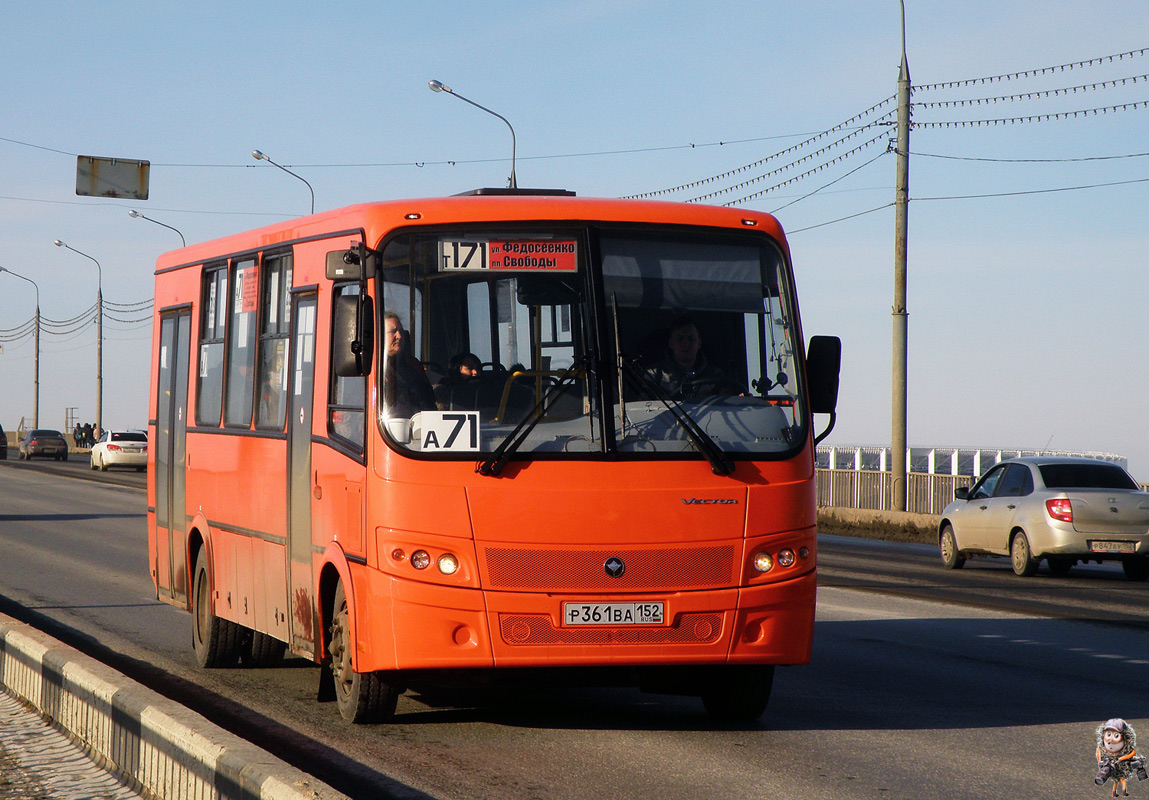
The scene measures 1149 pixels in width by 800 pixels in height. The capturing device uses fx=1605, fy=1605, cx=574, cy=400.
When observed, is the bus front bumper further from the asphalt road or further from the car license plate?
the car license plate

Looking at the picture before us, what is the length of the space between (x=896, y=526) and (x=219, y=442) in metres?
22.3

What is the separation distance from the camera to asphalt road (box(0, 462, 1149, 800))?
7.12 m

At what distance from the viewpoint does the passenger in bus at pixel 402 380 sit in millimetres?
8070

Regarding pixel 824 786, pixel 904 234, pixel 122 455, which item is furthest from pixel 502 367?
pixel 122 455

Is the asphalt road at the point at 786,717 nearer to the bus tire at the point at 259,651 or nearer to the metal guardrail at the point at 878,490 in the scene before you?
the bus tire at the point at 259,651

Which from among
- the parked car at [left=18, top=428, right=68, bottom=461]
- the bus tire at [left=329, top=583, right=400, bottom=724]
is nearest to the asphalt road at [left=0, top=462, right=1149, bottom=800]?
the bus tire at [left=329, top=583, right=400, bottom=724]

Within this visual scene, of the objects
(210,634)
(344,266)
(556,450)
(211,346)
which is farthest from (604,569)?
(211,346)

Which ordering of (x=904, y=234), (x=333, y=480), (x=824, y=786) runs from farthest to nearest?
(x=904, y=234) < (x=333, y=480) < (x=824, y=786)

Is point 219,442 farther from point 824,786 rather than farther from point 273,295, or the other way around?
point 824,786

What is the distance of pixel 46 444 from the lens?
76125 mm

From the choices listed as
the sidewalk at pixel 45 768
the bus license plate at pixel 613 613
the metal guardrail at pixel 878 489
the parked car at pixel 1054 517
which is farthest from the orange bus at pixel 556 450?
Result: the metal guardrail at pixel 878 489

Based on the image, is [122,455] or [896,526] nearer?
[896,526]

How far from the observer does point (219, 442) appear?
35.7 ft

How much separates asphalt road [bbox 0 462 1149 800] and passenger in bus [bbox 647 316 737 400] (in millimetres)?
1800
